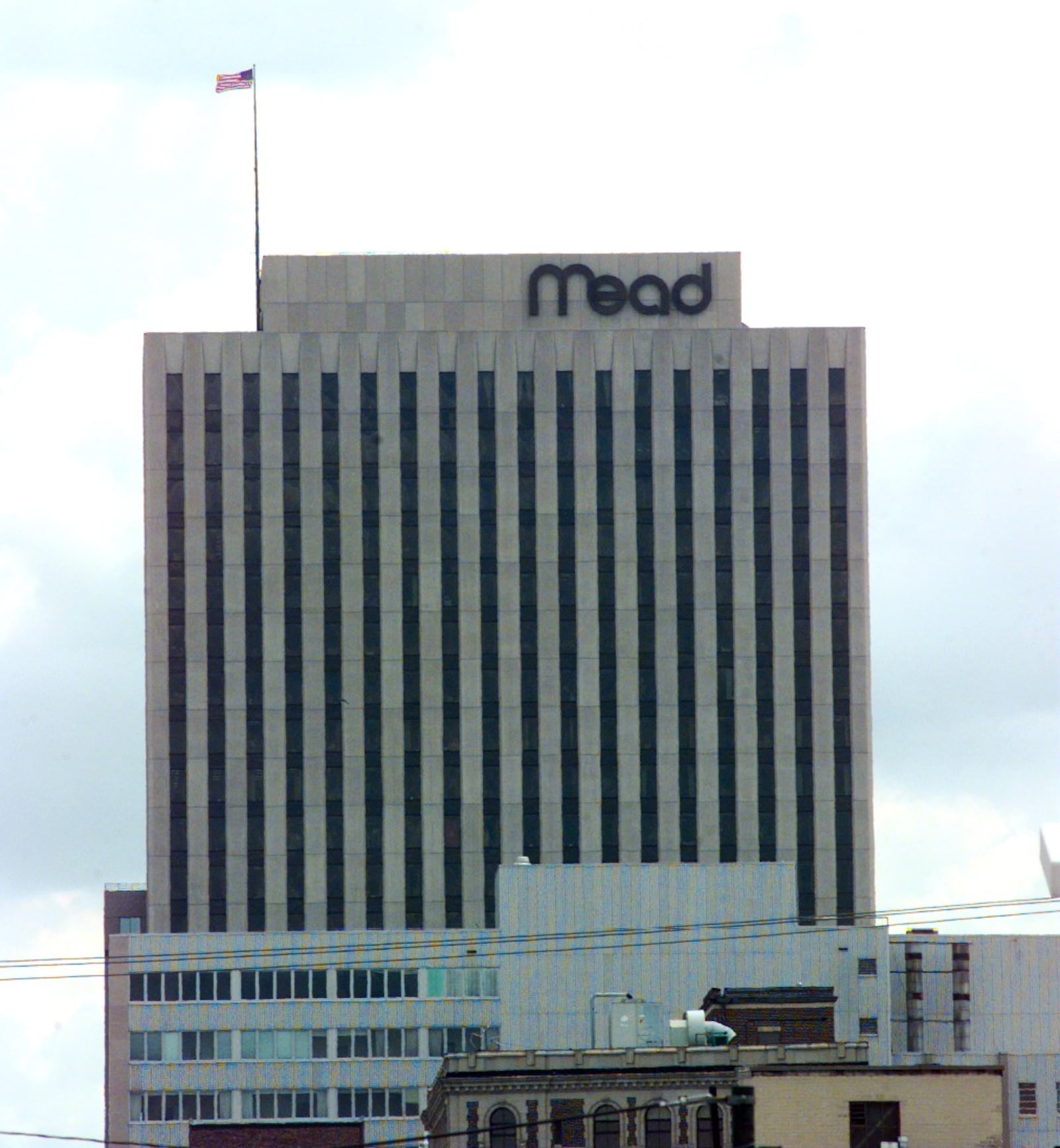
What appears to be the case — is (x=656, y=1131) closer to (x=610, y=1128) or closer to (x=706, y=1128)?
(x=610, y=1128)

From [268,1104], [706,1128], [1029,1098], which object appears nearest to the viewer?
[706,1128]

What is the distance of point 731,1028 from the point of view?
15875 centimetres

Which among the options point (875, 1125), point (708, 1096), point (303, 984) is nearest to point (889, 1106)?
point (875, 1125)

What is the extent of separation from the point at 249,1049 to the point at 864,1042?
5280 cm

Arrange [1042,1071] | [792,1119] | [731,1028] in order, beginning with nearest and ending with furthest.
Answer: [792,1119] < [731,1028] < [1042,1071]

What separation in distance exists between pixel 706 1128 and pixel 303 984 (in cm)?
5574

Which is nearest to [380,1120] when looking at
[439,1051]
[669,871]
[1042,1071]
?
[439,1051]

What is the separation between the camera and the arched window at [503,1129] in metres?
140

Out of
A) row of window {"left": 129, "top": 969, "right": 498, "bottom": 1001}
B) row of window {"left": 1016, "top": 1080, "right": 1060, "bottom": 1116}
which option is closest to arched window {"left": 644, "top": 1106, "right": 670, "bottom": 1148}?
row of window {"left": 1016, "top": 1080, "right": 1060, "bottom": 1116}

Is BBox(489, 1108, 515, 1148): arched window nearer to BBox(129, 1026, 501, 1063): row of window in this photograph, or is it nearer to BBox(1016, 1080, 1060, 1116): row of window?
BBox(1016, 1080, 1060, 1116): row of window

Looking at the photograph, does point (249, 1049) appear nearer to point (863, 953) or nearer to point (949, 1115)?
point (863, 953)

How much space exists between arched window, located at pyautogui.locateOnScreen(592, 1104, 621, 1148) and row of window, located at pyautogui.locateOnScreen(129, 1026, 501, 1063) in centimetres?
4751

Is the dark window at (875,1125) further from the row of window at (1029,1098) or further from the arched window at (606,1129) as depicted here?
the row of window at (1029,1098)

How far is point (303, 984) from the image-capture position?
19112 cm
